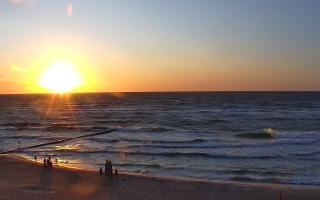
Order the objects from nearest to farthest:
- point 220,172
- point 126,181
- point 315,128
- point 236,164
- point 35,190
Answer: point 35,190, point 126,181, point 220,172, point 236,164, point 315,128

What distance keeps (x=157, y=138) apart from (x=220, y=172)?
1958cm

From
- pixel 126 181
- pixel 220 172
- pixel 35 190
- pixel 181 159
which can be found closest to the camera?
pixel 35 190

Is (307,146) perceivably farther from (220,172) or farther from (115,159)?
(115,159)

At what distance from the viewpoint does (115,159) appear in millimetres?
33719

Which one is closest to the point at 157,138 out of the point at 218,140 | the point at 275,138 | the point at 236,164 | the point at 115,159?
the point at 218,140

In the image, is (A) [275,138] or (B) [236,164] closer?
(B) [236,164]

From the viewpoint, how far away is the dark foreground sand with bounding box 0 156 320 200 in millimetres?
21219

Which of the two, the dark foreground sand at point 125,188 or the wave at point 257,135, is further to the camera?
the wave at point 257,135

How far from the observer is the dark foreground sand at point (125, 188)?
2122 centimetres

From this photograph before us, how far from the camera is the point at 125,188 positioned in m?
22.8

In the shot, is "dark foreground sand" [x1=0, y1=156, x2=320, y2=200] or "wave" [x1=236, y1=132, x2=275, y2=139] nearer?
"dark foreground sand" [x1=0, y1=156, x2=320, y2=200]

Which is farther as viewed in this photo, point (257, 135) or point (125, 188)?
point (257, 135)

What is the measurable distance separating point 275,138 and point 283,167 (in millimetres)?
16982

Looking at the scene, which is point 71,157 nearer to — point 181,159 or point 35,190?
point 181,159
